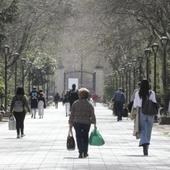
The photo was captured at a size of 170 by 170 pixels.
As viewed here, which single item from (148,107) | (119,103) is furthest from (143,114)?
(119,103)

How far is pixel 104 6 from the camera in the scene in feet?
164

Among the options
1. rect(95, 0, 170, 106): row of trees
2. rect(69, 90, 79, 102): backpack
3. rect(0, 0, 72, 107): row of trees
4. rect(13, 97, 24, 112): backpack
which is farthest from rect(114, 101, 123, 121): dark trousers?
rect(13, 97, 24, 112): backpack

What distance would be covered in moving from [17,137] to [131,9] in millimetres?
24029

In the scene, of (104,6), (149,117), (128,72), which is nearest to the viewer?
(149,117)

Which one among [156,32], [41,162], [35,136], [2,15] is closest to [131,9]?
[156,32]

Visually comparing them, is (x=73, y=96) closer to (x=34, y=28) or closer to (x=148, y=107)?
(x=148, y=107)

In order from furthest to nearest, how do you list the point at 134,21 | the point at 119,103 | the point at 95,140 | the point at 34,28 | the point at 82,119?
the point at 34,28 → the point at 134,21 → the point at 119,103 → the point at 95,140 → the point at 82,119

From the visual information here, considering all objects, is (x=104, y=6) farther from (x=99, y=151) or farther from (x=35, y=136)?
(x=99, y=151)

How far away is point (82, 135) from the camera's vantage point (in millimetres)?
19188

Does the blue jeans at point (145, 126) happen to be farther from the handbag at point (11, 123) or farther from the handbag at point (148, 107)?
the handbag at point (11, 123)

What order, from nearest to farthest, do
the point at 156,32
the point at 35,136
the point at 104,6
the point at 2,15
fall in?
the point at 35,136 < the point at 2,15 < the point at 104,6 < the point at 156,32

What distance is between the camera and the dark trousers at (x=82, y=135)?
62.6ft

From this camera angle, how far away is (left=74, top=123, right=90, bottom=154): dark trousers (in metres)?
19.1

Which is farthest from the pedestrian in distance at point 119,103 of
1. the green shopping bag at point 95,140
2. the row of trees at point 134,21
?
the green shopping bag at point 95,140
